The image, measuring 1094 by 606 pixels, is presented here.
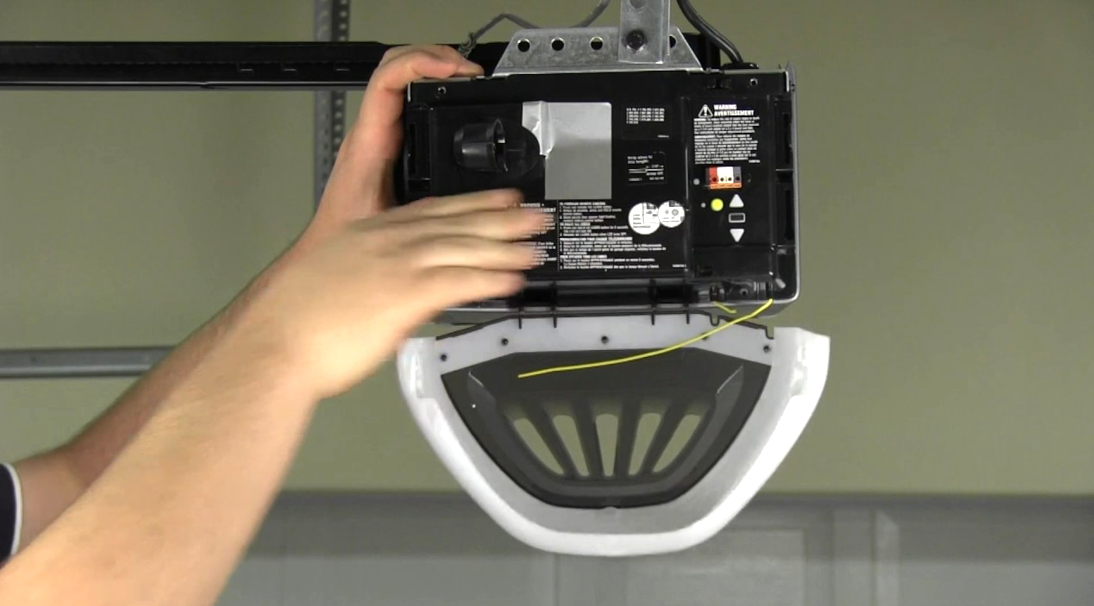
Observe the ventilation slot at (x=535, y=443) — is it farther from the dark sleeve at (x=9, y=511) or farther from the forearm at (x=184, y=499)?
the dark sleeve at (x=9, y=511)

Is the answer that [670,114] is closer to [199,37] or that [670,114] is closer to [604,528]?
[604,528]

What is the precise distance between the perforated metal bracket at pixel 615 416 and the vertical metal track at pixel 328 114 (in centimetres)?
58

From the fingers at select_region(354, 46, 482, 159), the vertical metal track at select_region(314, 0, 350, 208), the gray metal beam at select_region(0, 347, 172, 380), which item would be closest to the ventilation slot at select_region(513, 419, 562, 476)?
the fingers at select_region(354, 46, 482, 159)

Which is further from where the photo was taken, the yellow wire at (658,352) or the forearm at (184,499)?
the yellow wire at (658,352)

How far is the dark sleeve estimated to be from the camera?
804mm

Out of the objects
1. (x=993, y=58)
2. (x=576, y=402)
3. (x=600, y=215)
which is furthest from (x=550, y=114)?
(x=993, y=58)

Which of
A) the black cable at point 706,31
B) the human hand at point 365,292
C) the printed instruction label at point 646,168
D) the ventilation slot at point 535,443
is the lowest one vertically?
the ventilation slot at point 535,443

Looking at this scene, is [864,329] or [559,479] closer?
[559,479]

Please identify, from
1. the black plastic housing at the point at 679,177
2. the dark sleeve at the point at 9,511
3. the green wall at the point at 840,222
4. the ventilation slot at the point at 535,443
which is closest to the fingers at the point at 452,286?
the black plastic housing at the point at 679,177

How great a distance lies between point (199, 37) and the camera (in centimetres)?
142

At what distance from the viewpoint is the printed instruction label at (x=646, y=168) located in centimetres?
66

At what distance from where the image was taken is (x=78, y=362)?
1.32 meters

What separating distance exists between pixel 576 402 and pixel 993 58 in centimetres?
97

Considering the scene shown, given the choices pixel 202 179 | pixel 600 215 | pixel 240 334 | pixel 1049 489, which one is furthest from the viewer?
pixel 202 179
